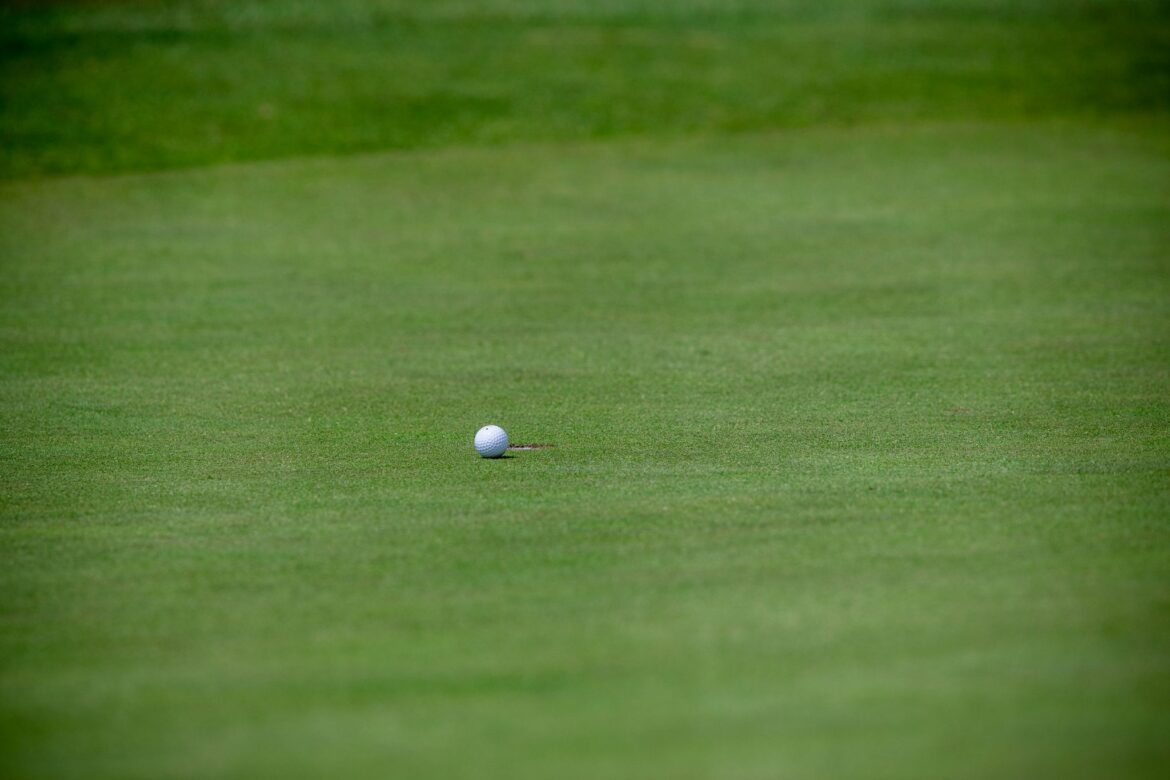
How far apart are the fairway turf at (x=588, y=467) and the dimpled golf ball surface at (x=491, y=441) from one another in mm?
276

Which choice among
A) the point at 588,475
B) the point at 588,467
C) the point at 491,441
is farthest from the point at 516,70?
the point at 588,475

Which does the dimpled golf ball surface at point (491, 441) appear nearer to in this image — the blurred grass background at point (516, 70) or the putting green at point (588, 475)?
the putting green at point (588, 475)

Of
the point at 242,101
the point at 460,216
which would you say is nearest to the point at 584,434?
the point at 460,216

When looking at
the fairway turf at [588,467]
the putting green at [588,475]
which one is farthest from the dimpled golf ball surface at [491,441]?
the fairway turf at [588,467]

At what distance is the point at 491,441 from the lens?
10.9 m

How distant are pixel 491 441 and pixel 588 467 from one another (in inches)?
32.4

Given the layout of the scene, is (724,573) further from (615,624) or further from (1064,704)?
(1064,704)

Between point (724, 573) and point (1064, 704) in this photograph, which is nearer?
point (1064, 704)

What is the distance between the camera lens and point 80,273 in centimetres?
1794

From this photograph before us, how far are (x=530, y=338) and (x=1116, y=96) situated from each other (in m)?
16.3

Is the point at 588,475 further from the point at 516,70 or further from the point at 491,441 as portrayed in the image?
the point at 516,70

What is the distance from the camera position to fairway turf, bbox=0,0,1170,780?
21.3 ft

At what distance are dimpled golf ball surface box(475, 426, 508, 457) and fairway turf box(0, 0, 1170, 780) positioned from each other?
0.28m

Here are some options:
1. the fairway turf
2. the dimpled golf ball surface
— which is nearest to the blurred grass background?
the fairway turf
